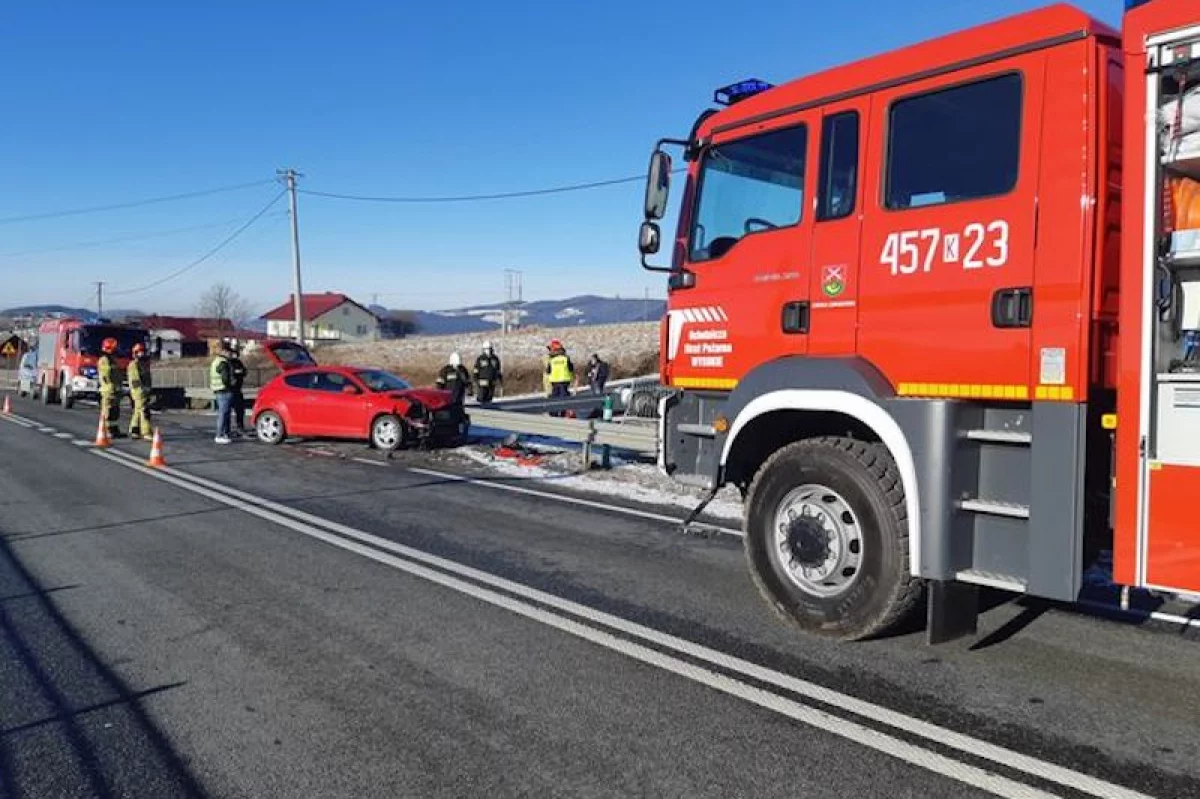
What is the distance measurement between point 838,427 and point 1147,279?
175cm

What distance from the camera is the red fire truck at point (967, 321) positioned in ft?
12.3

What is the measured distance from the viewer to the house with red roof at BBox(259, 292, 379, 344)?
5202 inches

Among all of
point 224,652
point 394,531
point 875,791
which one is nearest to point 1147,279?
point 875,791

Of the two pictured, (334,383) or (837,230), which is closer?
(837,230)

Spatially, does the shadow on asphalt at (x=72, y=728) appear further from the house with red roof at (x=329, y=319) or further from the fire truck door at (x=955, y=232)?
the house with red roof at (x=329, y=319)

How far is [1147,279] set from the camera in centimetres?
371

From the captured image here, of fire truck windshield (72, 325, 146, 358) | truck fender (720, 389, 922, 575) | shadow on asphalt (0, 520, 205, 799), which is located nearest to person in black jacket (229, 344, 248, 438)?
fire truck windshield (72, 325, 146, 358)

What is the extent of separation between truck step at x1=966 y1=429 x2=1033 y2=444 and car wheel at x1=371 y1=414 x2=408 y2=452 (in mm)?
11810

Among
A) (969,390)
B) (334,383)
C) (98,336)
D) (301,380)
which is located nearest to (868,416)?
(969,390)

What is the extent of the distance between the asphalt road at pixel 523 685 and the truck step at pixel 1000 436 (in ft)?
3.60

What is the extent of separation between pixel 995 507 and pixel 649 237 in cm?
266

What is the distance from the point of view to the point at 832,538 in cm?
486

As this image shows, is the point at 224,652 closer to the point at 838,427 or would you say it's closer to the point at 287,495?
the point at 838,427

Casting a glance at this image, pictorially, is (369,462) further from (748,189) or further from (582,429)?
(748,189)
